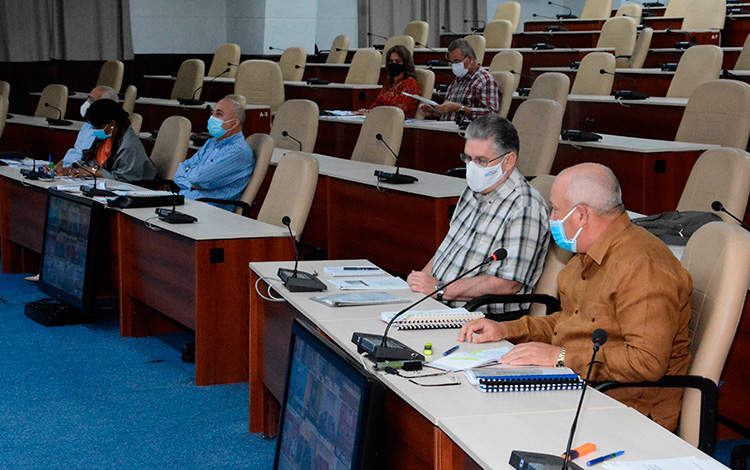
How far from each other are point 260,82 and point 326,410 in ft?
22.3

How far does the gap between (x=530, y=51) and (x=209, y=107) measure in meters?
3.99

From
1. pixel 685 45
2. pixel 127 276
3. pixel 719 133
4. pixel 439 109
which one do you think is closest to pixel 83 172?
pixel 127 276

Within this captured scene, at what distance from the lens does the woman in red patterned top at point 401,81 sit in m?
6.69

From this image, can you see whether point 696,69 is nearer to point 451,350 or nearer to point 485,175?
point 485,175

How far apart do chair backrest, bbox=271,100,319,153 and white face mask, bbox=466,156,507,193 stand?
2710 millimetres

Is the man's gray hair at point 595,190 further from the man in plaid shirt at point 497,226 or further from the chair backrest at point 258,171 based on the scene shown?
the chair backrest at point 258,171

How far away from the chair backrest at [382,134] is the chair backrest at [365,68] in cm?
316

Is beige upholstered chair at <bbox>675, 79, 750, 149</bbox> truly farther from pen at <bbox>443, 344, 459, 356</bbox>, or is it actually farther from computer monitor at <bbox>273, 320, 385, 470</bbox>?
computer monitor at <bbox>273, 320, 385, 470</bbox>

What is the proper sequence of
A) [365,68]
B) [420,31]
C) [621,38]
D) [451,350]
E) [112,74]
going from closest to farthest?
[451,350] → [365,68] → [621,38] → [112,74] → [420,31]

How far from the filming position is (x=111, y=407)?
333 centimetres

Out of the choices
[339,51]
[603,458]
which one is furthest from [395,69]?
[603,458]

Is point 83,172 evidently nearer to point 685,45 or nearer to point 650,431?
point 650,431

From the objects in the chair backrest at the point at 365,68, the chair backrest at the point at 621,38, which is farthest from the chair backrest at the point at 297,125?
the chair backrest at the point at 621,38

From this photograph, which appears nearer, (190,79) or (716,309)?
(716,309)
